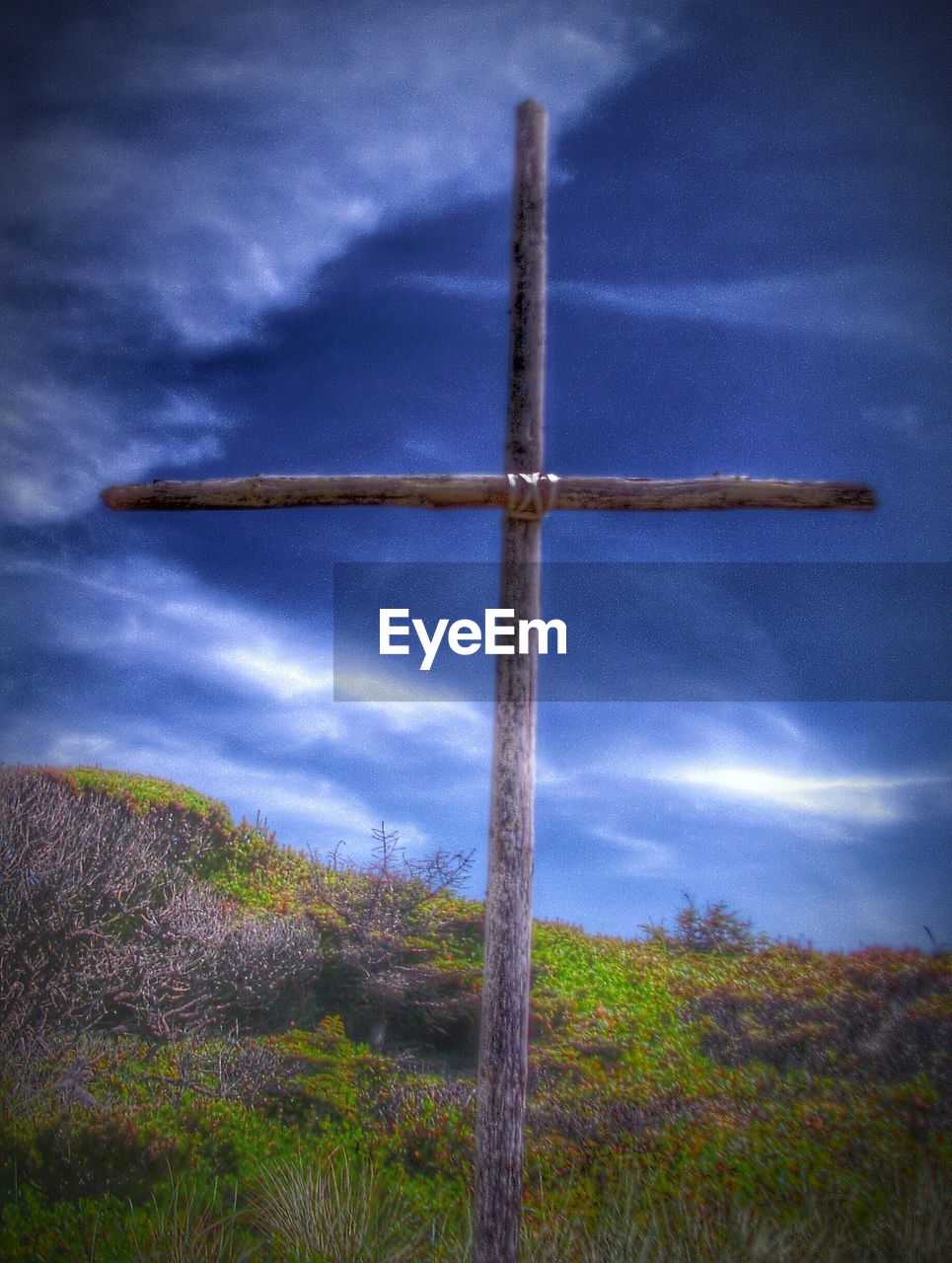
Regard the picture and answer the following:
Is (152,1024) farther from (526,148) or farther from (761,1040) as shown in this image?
(526,148)

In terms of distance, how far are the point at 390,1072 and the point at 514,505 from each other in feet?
20.8

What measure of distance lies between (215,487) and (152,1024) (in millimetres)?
6401

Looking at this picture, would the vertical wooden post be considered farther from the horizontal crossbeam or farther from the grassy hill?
the grassy hill

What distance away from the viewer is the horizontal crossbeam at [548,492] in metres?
6.06

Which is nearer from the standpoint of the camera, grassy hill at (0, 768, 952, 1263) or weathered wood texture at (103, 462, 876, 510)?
weathered wood texture at (103, 462, 876, 510)

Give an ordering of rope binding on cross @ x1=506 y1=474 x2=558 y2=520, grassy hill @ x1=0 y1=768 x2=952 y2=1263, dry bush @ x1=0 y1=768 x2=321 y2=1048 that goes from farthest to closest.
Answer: dry bush @ x1=0 y1=768 x2=321 y2=1048 → grassy hill @ x1=0 y1=768 x2=952 y2=1263 → rope binding on cross @ x1=506 y1=474 x2=558 y2=520

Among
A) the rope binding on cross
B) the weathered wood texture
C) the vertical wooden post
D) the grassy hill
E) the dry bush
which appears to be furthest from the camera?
the dry bush

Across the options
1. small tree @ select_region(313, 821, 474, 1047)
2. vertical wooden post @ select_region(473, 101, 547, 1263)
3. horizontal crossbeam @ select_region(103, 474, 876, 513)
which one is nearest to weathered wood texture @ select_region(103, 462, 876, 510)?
horizontal crossbeam @ select_region(103, 474, 876, 513)

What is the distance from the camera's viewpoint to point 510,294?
6.52m

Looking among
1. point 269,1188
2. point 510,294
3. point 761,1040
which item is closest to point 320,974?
point 269,1188

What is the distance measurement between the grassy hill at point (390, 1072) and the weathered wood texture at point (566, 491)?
5.33 m

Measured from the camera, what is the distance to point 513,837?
5711 mm

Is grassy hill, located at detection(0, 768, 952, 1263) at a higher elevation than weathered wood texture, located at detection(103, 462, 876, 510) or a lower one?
lower

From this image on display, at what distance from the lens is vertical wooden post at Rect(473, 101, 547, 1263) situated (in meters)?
5.52
